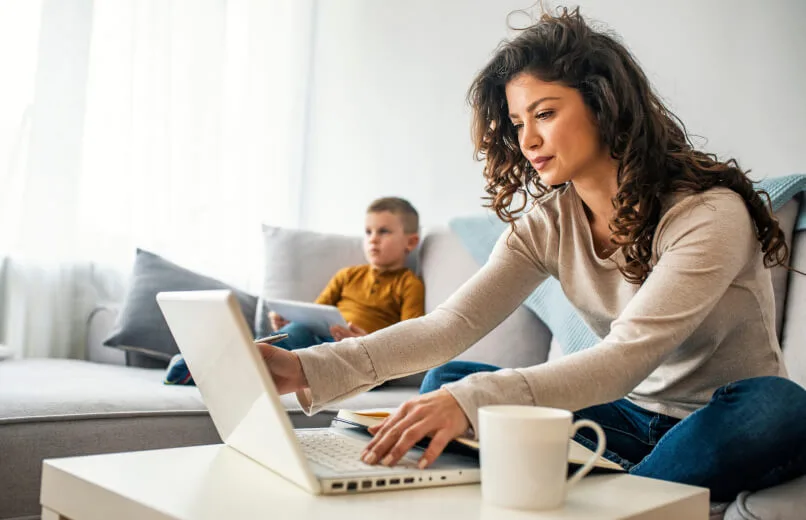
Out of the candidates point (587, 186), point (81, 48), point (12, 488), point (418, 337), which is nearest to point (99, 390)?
point (12, 488)

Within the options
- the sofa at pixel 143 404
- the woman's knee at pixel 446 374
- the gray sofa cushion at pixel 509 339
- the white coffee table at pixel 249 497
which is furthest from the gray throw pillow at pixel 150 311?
the white coffee table at pixel 249 497

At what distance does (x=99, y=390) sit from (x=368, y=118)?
5.96 ft

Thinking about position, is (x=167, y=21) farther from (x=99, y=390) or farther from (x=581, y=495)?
(x=581, y=495)

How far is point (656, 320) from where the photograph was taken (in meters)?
0.91

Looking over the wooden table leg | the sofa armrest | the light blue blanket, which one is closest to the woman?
the wooden table leg

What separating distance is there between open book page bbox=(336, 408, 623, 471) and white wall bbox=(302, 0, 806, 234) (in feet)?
3.50

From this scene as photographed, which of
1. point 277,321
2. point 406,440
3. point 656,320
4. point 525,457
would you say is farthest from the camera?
point 277,321

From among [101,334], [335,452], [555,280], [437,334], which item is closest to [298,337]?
[555,280]

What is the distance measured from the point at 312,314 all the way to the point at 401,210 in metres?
0.56

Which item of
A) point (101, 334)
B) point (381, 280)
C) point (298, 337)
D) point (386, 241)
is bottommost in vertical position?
point (101, 334)

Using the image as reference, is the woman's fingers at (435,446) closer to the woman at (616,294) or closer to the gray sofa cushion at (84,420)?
the woman at (616,294)

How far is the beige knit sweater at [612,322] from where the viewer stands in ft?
2.83

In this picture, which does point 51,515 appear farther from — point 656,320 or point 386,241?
point 386,241

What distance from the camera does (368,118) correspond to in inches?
122
